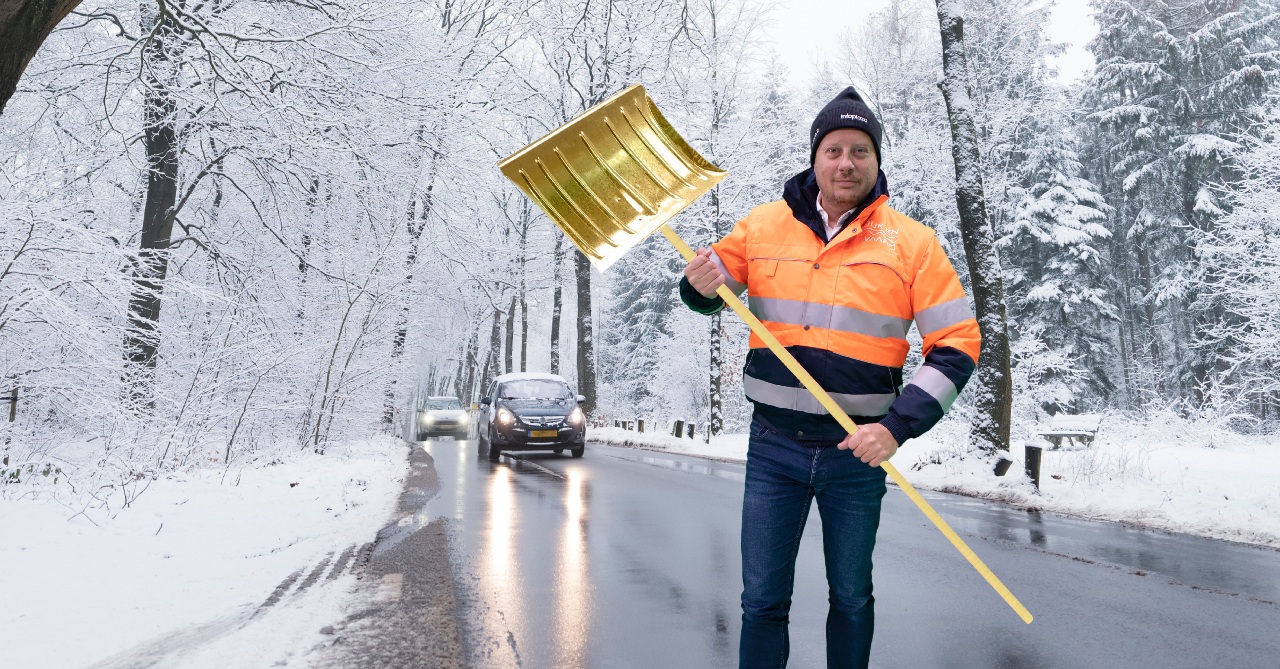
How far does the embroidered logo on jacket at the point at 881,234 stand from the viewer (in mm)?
2916

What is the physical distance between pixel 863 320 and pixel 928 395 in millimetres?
315

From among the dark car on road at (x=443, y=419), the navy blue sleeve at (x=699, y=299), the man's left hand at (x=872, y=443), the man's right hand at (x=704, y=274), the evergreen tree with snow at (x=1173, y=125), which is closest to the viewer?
the man's left hand at (x=872, y=443)

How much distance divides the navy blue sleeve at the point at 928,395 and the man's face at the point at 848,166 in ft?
2.00


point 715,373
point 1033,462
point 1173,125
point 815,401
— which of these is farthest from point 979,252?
point 1173,125

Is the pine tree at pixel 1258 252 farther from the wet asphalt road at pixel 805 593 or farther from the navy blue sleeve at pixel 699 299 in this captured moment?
the navy blue sleeve at pixel 699 299

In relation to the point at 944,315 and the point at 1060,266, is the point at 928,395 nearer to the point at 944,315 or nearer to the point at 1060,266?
the point at 944,315

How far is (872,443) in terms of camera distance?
8.79 ft

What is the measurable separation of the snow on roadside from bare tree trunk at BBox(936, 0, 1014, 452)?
26.7 ft

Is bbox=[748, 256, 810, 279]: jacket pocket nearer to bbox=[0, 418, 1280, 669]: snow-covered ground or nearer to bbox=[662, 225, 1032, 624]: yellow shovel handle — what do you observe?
bbox=[662, 225, 1032, 624]: yellow shovel handle

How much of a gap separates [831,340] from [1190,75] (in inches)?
1410

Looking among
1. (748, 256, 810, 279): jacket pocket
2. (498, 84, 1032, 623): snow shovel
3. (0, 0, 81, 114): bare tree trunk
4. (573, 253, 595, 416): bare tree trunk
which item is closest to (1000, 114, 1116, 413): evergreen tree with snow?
(573, 253, 595, 416): bare tree trunk

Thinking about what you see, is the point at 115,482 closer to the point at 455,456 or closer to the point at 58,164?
the point at 58,164

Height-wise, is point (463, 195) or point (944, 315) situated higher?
point (463, 195)

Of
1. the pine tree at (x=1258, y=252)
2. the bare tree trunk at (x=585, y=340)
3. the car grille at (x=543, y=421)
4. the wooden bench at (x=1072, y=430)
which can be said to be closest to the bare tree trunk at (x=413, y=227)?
the car grille at (x=543, y=421)
